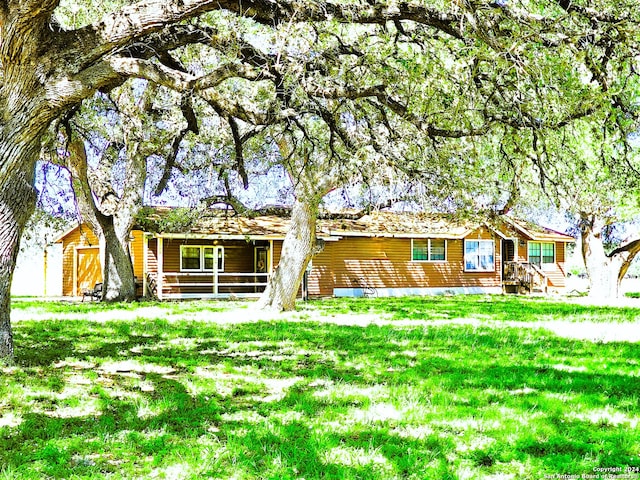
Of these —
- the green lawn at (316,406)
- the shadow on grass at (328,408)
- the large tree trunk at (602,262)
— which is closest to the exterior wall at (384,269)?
the large tree trunk at (602,262)

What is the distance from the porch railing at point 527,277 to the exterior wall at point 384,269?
160cm

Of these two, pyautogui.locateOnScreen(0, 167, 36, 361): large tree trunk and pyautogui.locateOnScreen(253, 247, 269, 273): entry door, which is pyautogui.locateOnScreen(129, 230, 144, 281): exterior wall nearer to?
pyautogui.locateOnScreen(253, 247, 269, 273): entry door

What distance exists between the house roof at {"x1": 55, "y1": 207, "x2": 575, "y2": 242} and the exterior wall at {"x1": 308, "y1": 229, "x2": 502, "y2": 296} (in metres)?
0.78

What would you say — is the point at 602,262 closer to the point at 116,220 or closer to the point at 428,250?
the point at 428,250

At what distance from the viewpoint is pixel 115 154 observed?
18109mm

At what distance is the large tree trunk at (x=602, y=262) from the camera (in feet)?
73.7

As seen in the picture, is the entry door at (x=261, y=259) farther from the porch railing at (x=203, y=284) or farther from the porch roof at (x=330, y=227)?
the porch roof at (x=330, y=227)

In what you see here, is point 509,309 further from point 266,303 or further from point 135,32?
point 135,32

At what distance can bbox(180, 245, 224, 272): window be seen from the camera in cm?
2347

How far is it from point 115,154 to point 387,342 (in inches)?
480

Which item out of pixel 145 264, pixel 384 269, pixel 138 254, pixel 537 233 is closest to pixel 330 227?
pixel 384 269

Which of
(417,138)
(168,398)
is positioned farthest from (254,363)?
(417,138)

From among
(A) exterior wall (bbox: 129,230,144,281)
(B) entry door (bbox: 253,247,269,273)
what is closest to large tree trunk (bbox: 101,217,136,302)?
(A) exterior wall (bbox: 129,230,144,281)

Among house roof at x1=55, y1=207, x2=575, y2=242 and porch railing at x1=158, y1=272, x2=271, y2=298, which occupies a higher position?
house roof at x1=55, y1=207, x2=575, y2=242
